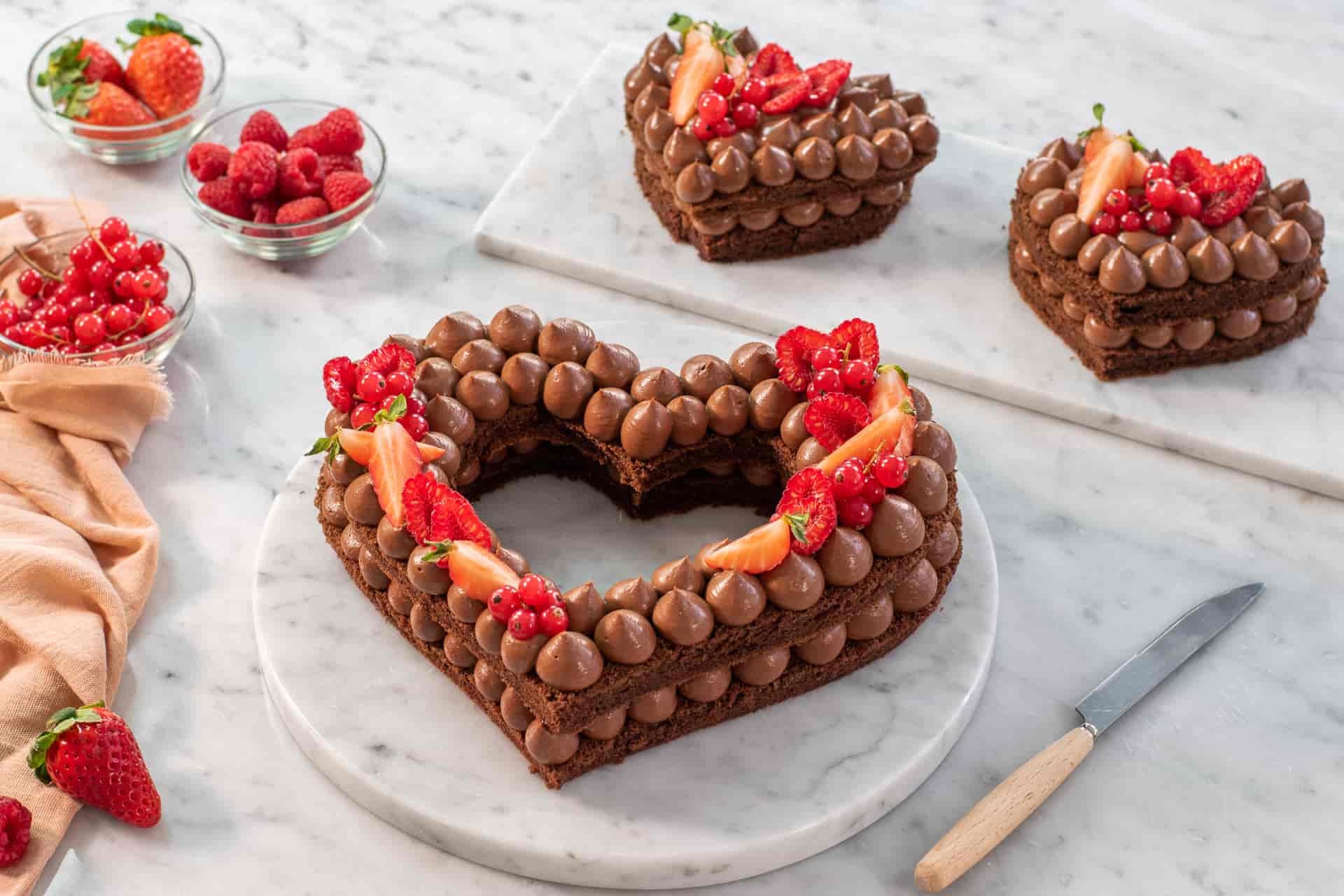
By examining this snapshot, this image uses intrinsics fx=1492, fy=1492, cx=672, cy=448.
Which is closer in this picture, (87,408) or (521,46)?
(87,408)

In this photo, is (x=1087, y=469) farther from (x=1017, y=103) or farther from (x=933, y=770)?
(x=1017, y=103)

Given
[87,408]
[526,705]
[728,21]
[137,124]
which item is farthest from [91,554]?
[728,21]

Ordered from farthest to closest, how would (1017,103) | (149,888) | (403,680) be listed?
(1017,103)
(403,680)
(149,888)

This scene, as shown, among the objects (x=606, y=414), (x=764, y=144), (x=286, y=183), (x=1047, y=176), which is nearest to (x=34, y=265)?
(x=286, y=183)

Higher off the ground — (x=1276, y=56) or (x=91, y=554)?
(x=1276, y=56)

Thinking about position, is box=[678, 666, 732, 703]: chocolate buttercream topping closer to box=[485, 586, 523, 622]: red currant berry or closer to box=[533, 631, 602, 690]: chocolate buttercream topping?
box=[533, 631, 602, 690]: chocolate buttercream topping
